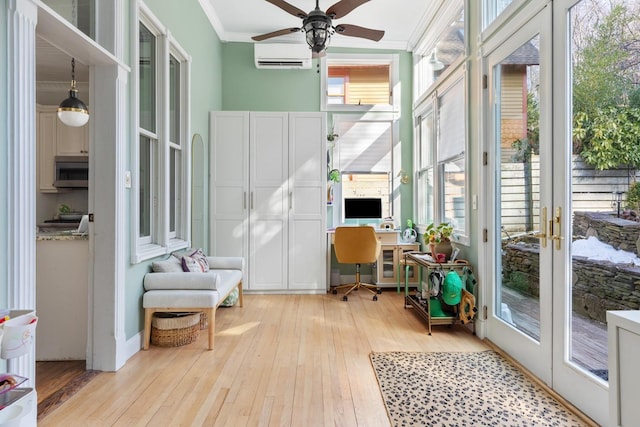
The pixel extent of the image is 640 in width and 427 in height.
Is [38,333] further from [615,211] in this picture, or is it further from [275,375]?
[615,211]

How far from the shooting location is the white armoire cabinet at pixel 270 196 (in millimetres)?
4773

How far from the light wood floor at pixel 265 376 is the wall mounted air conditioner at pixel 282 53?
A: 11.3 feet

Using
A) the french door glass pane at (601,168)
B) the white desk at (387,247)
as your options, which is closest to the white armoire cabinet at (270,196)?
the white desk at (387,247)

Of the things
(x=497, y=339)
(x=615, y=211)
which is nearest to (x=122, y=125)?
(x=615, y=211)

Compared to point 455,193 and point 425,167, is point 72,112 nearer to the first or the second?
point 455,193

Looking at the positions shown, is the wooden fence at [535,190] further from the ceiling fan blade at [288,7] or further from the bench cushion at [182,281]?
the bench cushion at [182,281]

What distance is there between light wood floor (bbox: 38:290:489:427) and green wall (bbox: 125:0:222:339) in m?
0.47

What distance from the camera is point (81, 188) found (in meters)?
5.22

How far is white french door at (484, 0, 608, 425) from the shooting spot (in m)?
2.12

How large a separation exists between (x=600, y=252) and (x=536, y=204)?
1.89 ft

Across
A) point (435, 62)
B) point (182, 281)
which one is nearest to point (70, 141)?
point (182, 281)

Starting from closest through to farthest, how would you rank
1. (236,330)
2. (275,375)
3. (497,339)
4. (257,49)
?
(275,375) → (497,339) → (236,330) → (257,49)

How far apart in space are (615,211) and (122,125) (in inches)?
121

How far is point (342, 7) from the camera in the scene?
10.3 feet
